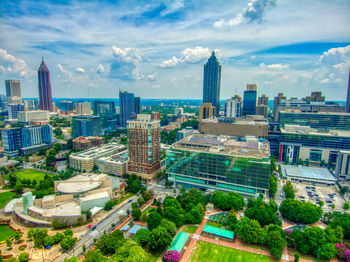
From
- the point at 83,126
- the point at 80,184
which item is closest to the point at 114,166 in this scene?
the point at 80,184

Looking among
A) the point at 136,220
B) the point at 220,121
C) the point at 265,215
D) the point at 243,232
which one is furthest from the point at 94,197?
the point at 220,121

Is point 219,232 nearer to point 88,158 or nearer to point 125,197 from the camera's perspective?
point 125,197

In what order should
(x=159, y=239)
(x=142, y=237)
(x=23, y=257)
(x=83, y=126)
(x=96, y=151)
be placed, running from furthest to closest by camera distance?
(x=83, y=126) → (x=96, y=151) → (x=142, y=237) → (x=159, y=239) → (x=23, y=257)

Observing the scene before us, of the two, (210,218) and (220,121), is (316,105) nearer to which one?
(220,121)

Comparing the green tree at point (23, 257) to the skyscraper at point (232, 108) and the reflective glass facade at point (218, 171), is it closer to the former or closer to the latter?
the reflective glass facade at point (218, 171)

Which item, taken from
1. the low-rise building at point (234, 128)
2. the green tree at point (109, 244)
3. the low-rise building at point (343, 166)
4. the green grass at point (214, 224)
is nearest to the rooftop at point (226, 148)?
the green grass at point (214, 224)

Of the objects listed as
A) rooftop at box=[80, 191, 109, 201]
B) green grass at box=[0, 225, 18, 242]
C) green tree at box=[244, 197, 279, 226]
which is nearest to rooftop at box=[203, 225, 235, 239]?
green tree at box=[244, 197, 279, 226]
